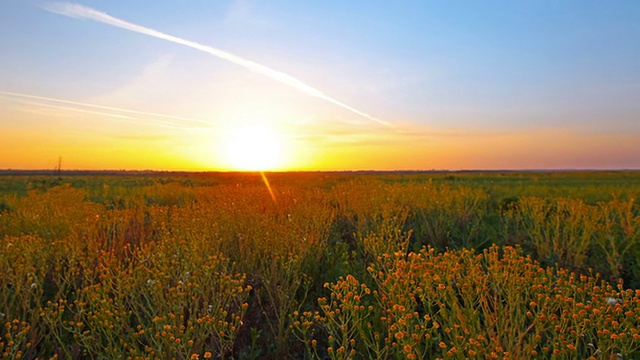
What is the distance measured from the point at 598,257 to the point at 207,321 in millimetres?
5960

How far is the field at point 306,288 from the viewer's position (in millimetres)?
1987

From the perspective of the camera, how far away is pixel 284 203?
7.55m

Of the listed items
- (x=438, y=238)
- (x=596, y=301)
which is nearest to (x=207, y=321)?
(x=596, y=301)

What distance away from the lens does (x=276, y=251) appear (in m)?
3.79

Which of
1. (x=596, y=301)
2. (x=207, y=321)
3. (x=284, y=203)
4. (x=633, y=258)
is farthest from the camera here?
(x=284, y=203)

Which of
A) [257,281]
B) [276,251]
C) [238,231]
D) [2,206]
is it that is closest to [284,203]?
[238,231]

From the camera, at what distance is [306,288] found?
3.65 meters

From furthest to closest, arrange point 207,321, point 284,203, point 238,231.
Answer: point 284,203 < point 238,231 < point 207,321

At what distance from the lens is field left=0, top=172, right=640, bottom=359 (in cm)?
199

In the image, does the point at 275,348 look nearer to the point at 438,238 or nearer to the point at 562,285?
the point at 562,285

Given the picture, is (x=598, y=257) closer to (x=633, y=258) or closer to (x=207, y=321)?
(x=633, y=258)

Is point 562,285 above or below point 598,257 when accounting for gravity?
above

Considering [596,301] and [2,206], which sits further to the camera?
[2,206]

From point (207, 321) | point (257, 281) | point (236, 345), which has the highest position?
point (207, 321)
